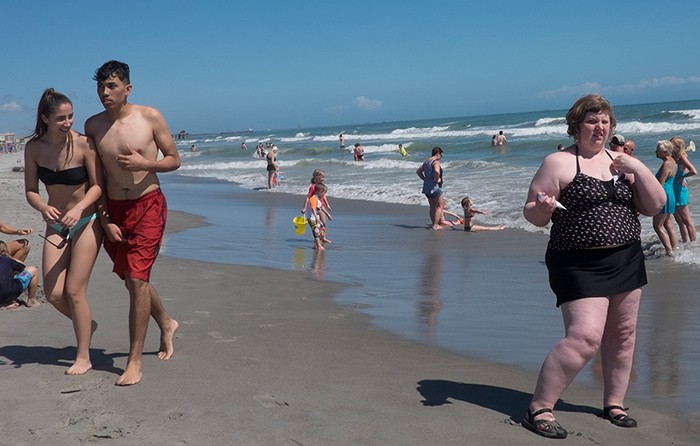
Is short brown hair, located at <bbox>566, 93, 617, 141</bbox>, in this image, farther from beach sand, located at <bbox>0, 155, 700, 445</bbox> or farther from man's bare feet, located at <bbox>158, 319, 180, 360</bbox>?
man's bare feet, located at <bbox>158, 319, 180, 360</bbox>

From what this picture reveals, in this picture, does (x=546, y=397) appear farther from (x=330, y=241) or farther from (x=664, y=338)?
(x=330, y=241)

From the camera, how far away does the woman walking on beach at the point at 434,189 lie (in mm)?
13836

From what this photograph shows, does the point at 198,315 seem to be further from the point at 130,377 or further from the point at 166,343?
the point at 130,377

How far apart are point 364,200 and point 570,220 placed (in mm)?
15854

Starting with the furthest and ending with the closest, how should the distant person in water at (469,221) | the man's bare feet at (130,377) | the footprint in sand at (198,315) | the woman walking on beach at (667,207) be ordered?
the distant person in water at (469,221), the woman walking on beach at (667,207), the footprint in sand at (198,315), the man's bare feet at (130,377)

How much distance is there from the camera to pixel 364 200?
1966cm

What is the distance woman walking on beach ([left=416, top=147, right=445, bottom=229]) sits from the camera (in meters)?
13.8

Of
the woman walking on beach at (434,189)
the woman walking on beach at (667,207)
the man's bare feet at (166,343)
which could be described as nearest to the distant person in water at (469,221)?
the woman walking on beach at (434,189)

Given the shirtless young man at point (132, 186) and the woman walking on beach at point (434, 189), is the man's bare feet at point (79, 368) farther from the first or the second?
the woman walking on beach at point (434, 189)

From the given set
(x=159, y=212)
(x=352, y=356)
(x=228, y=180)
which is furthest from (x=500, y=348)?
(x=228, y=180)

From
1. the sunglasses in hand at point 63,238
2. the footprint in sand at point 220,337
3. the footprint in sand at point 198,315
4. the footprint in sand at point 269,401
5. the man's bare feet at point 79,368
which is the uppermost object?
the sunglasses in hand at point 63,238

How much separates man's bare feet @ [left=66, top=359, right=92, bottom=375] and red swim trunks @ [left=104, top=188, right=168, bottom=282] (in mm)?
576

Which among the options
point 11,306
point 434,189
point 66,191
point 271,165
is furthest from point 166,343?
point 271,165

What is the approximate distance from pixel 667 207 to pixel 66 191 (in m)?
7.31
